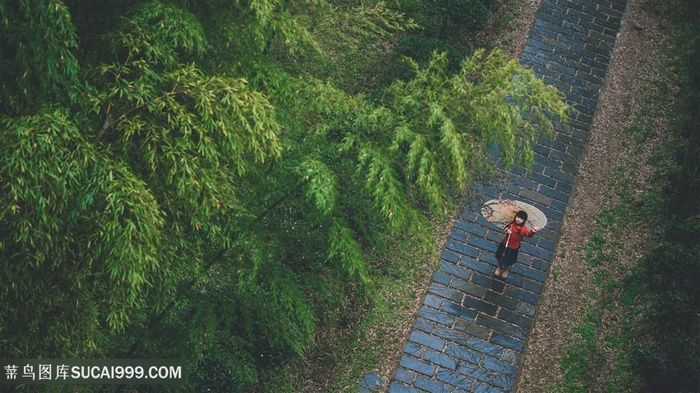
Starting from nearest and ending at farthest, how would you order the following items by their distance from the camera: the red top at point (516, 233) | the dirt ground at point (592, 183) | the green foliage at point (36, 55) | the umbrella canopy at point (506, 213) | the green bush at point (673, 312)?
the green foliage at point (36, 55) → the green bush at point (673, 312) → the umbrella canopy at point (506, 213) → the red top at point (516, 233) → the dirt ground at point (592, 183)

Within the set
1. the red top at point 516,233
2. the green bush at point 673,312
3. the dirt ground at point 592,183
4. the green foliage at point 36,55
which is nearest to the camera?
the green foliage at point 36,55

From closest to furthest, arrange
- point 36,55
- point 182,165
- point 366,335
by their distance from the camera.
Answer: point 36,55
point 182,165
point 366,335

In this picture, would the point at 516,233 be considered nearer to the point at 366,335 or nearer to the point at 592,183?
the point at 366,335

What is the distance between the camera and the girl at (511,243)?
316 inches

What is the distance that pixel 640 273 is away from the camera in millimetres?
8984

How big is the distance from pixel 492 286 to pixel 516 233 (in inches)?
34.8

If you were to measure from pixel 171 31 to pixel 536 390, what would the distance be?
205 inches

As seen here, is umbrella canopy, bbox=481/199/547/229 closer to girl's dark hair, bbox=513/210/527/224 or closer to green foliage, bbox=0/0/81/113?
girl's dark hair, bbox=513/210/527/224

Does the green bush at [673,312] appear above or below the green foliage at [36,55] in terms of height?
above

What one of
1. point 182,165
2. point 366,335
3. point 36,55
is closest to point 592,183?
point 366,335

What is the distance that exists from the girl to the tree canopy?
174 centimetres

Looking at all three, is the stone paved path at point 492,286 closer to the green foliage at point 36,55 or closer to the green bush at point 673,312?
the green bush at point 673,312

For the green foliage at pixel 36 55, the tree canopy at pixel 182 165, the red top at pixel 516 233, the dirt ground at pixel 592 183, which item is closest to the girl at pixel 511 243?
the red top at pixel 516 233

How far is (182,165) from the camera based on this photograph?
5156 mm
